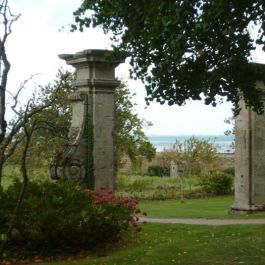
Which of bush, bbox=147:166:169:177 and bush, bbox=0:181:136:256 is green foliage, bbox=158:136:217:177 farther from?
bush, bbox=0:181:136:256

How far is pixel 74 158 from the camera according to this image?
40.5 ft

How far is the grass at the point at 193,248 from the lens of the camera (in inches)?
336

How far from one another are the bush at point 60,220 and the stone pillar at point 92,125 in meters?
2.12

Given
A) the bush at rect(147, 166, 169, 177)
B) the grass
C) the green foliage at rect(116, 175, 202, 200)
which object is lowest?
the grass

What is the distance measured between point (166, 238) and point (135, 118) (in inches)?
681

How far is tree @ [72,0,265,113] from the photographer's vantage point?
24.5 feet

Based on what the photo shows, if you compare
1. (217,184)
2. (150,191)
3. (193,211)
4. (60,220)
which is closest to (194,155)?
(217,184)

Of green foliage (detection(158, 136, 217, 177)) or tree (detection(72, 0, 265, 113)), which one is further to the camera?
green foliage (detection(158, 136, 217, 177))

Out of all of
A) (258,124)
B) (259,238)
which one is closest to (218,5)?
(259,238)

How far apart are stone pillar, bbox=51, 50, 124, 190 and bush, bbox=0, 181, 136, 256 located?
83.3 inches

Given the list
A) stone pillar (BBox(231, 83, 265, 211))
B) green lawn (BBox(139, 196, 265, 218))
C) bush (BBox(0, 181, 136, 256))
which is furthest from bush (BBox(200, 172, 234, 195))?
bush (BBox(0, 181, 136, 256))

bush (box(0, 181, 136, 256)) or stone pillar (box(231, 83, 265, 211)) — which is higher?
stone pillar (box(231, 83, 265, 211))

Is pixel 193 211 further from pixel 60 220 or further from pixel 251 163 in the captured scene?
pixel 60 220

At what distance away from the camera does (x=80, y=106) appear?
12703mm
